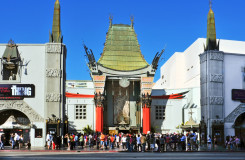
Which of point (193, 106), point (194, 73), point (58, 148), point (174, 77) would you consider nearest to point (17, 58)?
point (58, 148)

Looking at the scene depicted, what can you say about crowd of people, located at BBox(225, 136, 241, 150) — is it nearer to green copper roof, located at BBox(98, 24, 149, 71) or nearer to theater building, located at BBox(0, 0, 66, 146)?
theater building, located at BBox(0, 0, 66, 146)

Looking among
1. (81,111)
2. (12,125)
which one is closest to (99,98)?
(81,111)

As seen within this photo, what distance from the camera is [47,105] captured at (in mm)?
34469

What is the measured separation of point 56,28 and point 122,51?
52.6 feet

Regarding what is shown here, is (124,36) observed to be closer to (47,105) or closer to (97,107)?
(97,107)

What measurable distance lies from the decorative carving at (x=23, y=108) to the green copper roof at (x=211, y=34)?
55.5 ft

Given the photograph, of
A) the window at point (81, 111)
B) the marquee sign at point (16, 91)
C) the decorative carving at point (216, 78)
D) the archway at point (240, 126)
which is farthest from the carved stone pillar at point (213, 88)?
the window at point (81, 111)

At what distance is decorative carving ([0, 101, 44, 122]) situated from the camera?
34.5 m

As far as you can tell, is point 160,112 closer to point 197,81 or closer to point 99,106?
point 99,106

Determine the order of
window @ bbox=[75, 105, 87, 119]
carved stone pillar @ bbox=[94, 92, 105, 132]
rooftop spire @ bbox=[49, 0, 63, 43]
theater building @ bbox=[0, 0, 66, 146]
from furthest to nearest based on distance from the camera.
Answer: window @ bbox=[75, 105, 87, 119]
carved stone pillar @ bbox=[94, 92, 105, 132]
rooftop spire @ bbox=[49, 0, 63, 43]
theater building @ bbox=[0, 0, 66, 146]

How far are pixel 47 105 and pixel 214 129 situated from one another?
1501 centimetres

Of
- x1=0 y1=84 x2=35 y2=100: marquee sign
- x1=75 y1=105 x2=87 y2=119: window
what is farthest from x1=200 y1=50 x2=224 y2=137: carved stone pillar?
x1=75 y1=105 x2=87 y2=119: window

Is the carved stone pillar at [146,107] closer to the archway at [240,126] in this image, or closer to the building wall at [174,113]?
the building wall at [174,113]

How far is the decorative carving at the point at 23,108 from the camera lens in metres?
34.5
